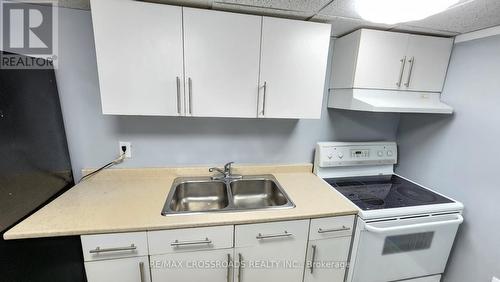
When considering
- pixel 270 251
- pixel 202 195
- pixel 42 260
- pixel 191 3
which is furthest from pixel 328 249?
pixel 191 3

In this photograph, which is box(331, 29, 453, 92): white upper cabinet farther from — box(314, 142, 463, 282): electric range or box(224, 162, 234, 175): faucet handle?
box(224, 162, 234, 175): faucet handle

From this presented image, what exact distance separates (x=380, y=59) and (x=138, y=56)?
154 cm

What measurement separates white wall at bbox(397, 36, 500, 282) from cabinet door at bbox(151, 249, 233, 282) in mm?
1595

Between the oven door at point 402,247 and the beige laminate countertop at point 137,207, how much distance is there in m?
0.23

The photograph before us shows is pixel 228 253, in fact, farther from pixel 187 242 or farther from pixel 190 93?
pixel 190 93

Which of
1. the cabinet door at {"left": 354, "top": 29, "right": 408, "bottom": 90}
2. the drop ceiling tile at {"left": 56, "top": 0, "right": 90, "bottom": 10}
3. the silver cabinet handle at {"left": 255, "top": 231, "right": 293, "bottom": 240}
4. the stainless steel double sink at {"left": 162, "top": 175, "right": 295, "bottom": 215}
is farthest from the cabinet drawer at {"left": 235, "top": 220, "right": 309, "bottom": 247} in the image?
the drop ceiling tile at {"left": 56, "top": 0, "right": 90, "bottom": 10}

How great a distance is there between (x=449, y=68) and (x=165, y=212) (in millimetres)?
2169

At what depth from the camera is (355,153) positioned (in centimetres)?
182

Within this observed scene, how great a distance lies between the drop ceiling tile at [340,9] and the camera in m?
1.10

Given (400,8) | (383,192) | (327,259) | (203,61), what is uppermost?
(400,8)

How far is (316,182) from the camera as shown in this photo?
5.51 feet

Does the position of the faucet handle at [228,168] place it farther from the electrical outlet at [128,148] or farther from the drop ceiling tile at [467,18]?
the drop ceiling tile at [467,18]

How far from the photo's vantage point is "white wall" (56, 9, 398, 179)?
137 cm

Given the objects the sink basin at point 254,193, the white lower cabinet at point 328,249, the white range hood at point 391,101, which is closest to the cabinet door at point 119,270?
the sink basin at point 254,193
